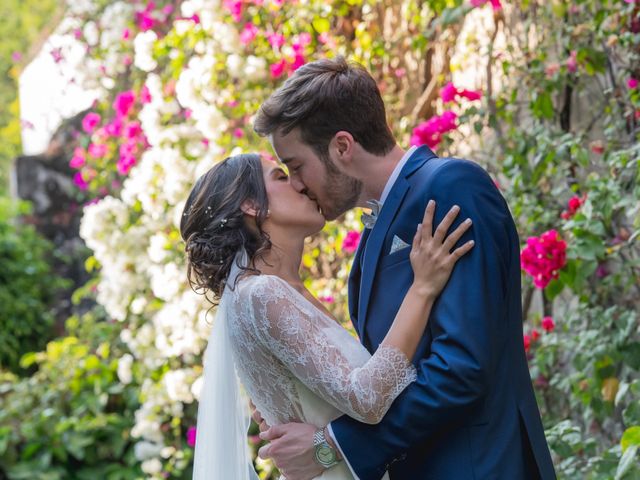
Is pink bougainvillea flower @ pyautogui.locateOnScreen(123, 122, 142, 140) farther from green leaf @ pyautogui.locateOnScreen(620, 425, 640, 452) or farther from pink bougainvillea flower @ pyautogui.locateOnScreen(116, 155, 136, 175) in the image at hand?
green leaf @ pyautogui.locateOnScreen(620, 425, 640, 452)

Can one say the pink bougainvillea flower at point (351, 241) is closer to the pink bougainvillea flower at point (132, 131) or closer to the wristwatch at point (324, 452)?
the wristwatch at point (324, 452)

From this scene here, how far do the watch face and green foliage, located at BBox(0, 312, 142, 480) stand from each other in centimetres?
401

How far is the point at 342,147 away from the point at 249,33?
3.10 m

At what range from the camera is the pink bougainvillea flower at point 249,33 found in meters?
5.45

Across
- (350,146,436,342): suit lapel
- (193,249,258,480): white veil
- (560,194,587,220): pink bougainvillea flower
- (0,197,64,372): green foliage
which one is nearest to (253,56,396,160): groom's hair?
(350,146,436,342): suit lapel

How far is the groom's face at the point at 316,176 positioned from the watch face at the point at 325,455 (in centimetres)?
60

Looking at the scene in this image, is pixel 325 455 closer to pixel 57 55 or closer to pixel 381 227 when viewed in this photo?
pixel 381 227

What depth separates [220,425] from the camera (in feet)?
9.13

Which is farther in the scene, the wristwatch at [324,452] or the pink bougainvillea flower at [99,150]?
the pink bougainvillea flower at [99,150]

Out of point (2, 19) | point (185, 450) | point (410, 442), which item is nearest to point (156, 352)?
point (185, 450)

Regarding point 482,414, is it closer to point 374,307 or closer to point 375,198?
point 374,307

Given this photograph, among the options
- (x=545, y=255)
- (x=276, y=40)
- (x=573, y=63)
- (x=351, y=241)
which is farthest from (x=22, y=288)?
(x=545, y=255)

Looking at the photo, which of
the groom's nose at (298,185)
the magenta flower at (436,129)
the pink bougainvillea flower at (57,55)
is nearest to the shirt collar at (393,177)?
the groom's nose at (298,185)

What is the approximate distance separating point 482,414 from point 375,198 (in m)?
0.62
